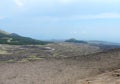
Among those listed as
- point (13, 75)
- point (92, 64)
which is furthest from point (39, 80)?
point (92, 64)

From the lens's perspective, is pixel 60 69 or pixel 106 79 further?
pixel 60 69

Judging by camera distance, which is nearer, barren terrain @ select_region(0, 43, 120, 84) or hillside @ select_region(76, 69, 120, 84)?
hillside @ select_region(76, 69, 120, 84)

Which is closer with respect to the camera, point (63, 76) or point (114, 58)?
point (63, 76)

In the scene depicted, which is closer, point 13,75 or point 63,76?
point 63,76

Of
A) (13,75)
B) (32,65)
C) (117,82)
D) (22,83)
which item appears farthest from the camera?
(32,65)

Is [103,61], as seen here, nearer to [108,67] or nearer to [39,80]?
[108,67]

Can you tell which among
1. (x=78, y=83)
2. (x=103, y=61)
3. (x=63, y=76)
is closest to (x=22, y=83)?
(x=63, y=76)

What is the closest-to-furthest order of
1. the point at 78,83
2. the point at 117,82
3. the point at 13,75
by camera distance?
1. the point at 117,82
2. the point at 78,83
3. the point at 13,75

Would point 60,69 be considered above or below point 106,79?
above

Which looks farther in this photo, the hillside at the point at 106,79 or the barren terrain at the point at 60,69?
the barren terrain at the point at 60,69

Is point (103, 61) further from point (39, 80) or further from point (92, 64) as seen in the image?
point (39, 80)
